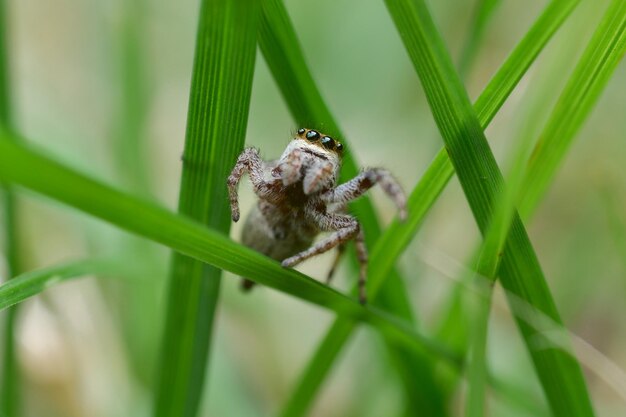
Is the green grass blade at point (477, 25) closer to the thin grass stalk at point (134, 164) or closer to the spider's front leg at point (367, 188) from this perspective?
the spider's front leg at point (367, 188)

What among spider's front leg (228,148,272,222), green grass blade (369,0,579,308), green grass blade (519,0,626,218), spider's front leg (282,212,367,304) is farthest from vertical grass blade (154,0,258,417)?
green grass blade (519,0,626,218)

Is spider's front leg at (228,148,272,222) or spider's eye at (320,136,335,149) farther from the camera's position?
spider's eye at (320,136,335,149)

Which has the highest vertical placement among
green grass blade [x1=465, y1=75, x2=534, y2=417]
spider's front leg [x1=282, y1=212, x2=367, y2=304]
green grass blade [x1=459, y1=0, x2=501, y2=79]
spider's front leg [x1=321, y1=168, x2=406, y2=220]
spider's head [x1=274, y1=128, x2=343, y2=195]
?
green grass blade [x1=459, y1=0, x2=501, y2=79]

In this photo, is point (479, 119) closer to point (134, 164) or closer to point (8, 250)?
point (8, 250)

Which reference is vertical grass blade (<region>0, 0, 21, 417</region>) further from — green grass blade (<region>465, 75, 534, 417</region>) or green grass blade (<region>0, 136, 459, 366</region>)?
green grass blade (<region>465, 75, 534, 417</region>)

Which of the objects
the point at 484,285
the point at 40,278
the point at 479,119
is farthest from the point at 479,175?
the point at 40,278

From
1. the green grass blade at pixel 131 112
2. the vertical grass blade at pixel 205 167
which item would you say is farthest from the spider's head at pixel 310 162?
the green grass blade at pixel 131 112
